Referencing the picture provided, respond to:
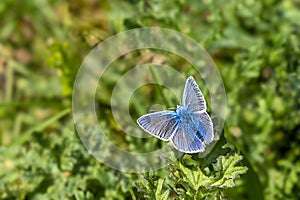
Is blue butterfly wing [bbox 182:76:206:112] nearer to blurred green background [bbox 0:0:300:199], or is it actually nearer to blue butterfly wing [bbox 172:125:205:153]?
blue butterfly wing [bbox 172:125:205:153]

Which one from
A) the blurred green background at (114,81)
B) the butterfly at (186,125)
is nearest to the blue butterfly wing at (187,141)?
the butterfly at (186,125)

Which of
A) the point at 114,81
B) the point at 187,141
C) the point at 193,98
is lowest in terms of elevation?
the point at 187,141

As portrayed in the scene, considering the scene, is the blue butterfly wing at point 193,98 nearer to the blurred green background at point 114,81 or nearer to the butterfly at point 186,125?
the butterfly at point 186,125

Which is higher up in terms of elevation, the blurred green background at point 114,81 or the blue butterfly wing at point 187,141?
the blurred green background at point 114,81

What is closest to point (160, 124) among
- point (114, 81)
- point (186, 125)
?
point (186, 125)

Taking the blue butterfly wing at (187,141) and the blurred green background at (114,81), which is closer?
the blue butterfly wing at (187,141)

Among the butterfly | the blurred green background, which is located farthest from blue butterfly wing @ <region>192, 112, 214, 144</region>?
the blurred green background

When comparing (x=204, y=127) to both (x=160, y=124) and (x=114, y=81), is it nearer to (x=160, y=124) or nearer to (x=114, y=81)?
(x=160, y=124)
